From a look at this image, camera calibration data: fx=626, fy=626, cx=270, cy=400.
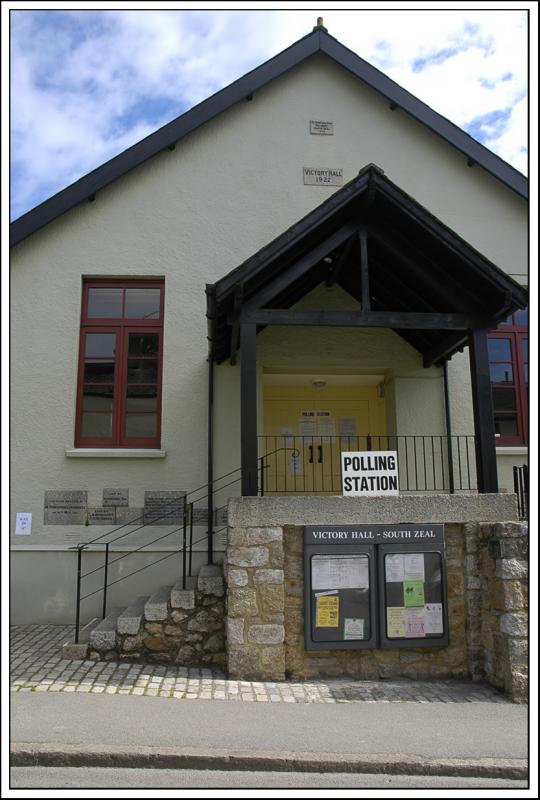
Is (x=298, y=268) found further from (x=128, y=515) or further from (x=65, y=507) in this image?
(x=65, y=507)

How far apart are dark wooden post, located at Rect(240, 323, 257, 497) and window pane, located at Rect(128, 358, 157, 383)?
3317 mm

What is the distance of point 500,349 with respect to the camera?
421 inches

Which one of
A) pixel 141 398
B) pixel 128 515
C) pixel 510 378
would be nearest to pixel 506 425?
pixel 510 378

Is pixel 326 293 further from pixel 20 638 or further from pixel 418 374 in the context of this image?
pixel 20 638

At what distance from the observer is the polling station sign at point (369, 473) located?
22.3 feet

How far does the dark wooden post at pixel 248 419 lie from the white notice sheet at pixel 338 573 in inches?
40.2

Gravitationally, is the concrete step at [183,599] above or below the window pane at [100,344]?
below

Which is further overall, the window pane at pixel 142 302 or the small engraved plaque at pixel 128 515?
the window pane at pixel 142 302

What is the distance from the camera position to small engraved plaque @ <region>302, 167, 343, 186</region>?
10469mm

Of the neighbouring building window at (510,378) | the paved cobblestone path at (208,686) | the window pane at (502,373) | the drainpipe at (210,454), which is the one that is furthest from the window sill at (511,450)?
the drainpipe at (210,454)

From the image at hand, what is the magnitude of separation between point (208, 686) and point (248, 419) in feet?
8.90

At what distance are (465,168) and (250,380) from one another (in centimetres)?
652

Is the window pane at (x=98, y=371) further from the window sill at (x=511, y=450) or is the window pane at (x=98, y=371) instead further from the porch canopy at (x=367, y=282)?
the window sill at (x=511, y=450)

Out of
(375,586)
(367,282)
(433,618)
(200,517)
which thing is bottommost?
(433,618)
